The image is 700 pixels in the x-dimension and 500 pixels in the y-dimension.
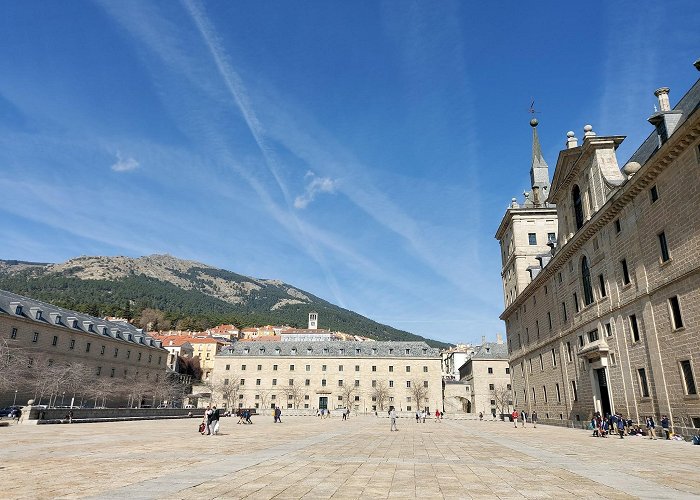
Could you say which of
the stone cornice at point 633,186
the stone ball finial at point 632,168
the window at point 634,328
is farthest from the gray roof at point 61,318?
the stone ball finial at point 632,168

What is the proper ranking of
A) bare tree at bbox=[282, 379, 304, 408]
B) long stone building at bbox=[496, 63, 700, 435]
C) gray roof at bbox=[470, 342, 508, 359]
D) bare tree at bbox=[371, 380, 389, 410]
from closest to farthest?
long stone building at bbox=[496, 63, 700, 435] < bare tree at bbox=[371, 380, 389, 410] < bare tree at bbox=[282, 379, 304, 408] < gray roof at bbox=[470, 342, 508, 359]

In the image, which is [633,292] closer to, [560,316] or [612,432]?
[612,432]

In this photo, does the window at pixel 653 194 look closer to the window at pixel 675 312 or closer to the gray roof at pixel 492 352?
the window at pixel 675 312

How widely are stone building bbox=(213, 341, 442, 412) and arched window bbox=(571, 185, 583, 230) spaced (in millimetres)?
53404

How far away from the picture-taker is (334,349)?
91.0 meters

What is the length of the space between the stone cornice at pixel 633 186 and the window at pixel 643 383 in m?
10.0

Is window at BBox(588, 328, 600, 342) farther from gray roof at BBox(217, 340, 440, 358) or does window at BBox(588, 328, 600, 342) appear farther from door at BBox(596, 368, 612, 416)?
gray roof at BBox(217, 340, 440, 358)

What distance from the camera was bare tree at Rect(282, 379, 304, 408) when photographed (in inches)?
3374

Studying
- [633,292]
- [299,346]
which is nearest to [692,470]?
[633,292]

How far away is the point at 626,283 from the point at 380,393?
61.7 m

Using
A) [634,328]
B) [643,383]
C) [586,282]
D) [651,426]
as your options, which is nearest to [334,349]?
[586,282]

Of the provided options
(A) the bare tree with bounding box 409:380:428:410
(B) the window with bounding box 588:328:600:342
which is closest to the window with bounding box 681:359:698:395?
(B) the window with bounding box 588:328:600:342

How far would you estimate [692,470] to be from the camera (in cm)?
1225

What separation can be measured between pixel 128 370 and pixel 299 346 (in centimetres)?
3125
